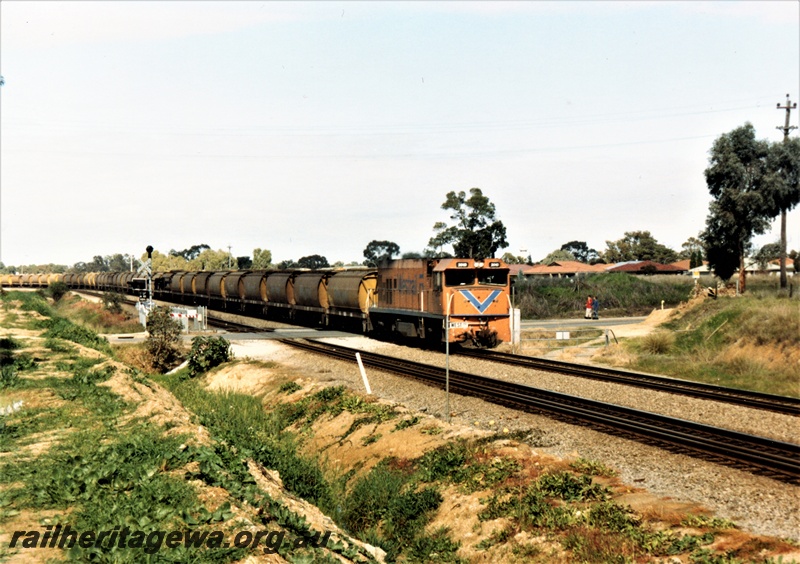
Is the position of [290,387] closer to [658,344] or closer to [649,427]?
[649,427]

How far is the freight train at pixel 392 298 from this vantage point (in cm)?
2638

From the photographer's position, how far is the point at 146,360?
28.8 metres

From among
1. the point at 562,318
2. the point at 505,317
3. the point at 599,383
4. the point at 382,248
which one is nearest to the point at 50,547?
the point at 599,383

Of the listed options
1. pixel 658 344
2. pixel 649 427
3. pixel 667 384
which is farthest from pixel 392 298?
pixel 649 427

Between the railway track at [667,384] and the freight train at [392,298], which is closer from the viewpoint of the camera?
the railway track at [667,384]

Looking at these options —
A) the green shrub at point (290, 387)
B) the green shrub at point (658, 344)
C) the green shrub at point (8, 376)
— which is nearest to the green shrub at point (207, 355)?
the green shrub at point (290, 387)

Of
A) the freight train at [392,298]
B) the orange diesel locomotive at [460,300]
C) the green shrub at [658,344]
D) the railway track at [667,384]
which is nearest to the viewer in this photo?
the railway track at [667,384]

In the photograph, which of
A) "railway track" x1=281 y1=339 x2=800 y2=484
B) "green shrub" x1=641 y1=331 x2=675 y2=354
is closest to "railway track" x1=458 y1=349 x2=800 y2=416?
"railway track" x1=281 y1=339 x2=800 y2=484

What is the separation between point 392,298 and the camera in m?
31.8

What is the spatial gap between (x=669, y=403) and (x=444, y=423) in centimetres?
606

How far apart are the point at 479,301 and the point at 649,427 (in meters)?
12.8

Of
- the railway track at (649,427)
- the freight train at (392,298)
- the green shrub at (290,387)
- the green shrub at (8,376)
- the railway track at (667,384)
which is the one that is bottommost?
the green shrub at (290,387)

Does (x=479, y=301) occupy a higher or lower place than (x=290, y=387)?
higher

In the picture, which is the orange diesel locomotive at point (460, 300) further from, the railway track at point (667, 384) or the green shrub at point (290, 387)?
the green shrub at point (290, 387)
